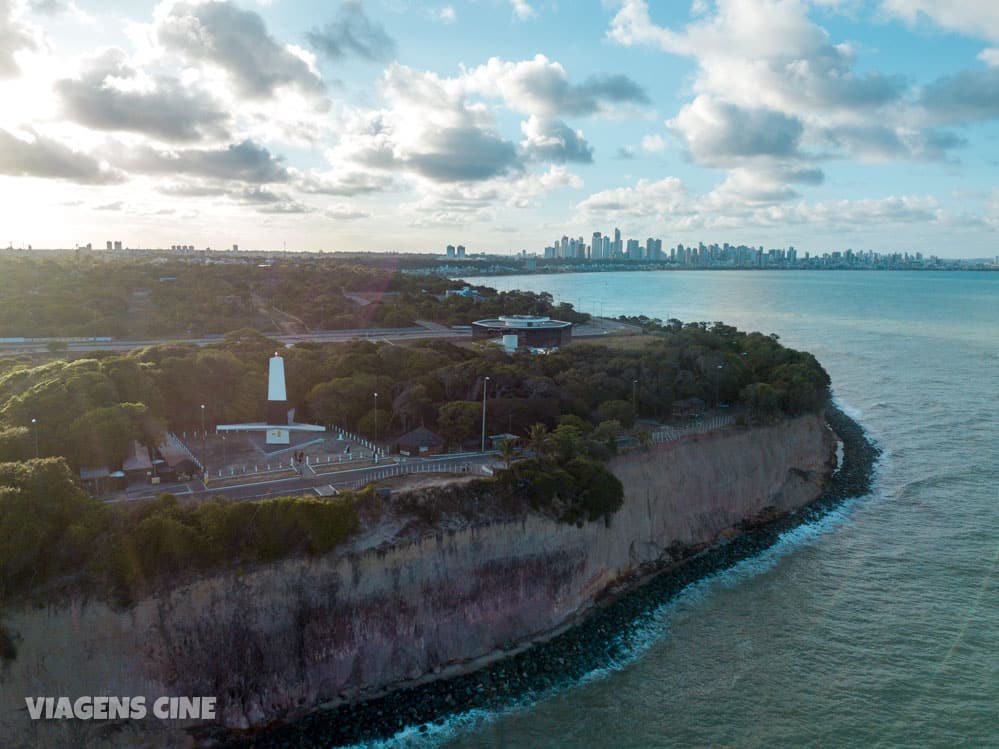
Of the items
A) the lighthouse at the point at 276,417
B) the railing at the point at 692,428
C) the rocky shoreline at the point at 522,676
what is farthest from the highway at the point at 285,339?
the rocky shoreline at the point at 522,676

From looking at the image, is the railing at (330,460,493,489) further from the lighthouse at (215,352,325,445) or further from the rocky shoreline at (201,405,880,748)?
the rocky shoreline at (201,405,880,748)

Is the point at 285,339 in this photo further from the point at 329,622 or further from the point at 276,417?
the point at 329,622

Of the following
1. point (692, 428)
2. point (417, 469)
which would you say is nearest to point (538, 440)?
point (417, 469)

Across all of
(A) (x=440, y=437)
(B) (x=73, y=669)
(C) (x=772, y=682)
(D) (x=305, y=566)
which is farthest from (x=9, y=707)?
(C) (x=772, y=682)

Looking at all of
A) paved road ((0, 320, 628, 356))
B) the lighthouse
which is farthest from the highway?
the lighthouse

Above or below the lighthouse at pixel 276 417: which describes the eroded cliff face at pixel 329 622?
below

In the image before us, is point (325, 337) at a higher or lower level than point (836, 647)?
higher

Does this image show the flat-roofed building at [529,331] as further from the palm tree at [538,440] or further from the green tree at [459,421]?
the palm tree at [538,440]
